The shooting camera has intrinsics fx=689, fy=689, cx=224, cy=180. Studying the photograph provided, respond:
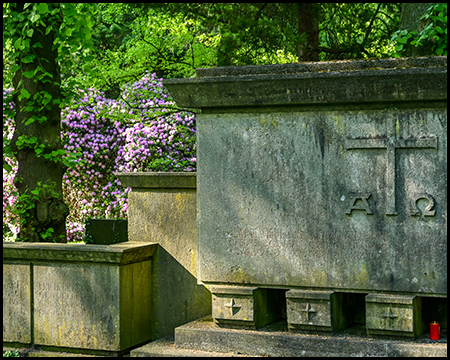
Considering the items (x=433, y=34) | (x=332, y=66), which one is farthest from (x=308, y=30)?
(x=332, y=66)

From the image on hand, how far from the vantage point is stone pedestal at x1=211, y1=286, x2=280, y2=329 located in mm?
4047

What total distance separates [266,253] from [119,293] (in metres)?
1.03

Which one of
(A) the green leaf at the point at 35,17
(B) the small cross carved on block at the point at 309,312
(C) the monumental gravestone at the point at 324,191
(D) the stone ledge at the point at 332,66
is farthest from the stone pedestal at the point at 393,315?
(A) the green leaf at the point at 35,17

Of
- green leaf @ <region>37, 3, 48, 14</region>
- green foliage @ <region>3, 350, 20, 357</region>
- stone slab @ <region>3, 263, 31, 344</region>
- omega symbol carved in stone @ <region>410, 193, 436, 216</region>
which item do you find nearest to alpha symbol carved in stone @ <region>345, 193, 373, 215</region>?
omega symbol carved in stone @ <region>410, 193, 436, 216</region>

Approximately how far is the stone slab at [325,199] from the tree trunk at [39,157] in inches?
103

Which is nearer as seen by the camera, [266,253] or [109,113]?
[266,253]

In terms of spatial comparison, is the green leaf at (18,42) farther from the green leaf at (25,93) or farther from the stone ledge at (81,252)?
the stone ledge at (81,252)

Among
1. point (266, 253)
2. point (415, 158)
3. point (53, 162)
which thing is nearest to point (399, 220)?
point (415, 158)

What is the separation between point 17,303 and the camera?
4.69 metres

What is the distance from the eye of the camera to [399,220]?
3729 millimetres

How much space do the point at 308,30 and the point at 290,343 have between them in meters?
7.42

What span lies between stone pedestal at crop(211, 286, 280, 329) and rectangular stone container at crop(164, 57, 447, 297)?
72mm

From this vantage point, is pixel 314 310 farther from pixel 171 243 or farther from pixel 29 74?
pixel 29 74

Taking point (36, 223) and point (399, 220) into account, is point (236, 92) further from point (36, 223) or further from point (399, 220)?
point (36, 223)
